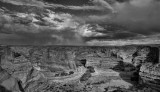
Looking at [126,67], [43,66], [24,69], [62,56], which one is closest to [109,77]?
[126,67]

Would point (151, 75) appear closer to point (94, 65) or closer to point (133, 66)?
point (133, 66)

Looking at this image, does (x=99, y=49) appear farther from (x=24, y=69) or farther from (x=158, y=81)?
(x=24, y=69)

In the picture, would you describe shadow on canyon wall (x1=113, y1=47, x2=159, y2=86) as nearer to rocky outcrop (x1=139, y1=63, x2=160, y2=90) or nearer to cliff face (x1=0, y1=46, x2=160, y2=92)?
cliff face (x1=0, y1=46, x2=160, y2=92)

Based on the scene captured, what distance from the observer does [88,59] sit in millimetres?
46906

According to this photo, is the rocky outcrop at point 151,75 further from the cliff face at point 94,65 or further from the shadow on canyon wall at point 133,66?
the shadow on canyon wall at point 133,66

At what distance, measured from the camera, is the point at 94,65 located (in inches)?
1796

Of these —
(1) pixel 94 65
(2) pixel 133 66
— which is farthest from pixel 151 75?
(1) pixel 94 65

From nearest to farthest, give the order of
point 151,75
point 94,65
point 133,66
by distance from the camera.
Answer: point 151,75 < point 133,66 < point 94,65

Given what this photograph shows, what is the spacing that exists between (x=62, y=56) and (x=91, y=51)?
10.4 m

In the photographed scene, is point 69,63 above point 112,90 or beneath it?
above

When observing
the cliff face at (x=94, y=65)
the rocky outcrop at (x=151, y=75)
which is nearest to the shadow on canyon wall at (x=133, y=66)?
the cliff face at (x=94, y=65)

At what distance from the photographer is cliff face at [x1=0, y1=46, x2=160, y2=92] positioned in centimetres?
2894

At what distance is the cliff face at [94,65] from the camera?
94.9ft

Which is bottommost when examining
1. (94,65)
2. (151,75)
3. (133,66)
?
(94,65)
